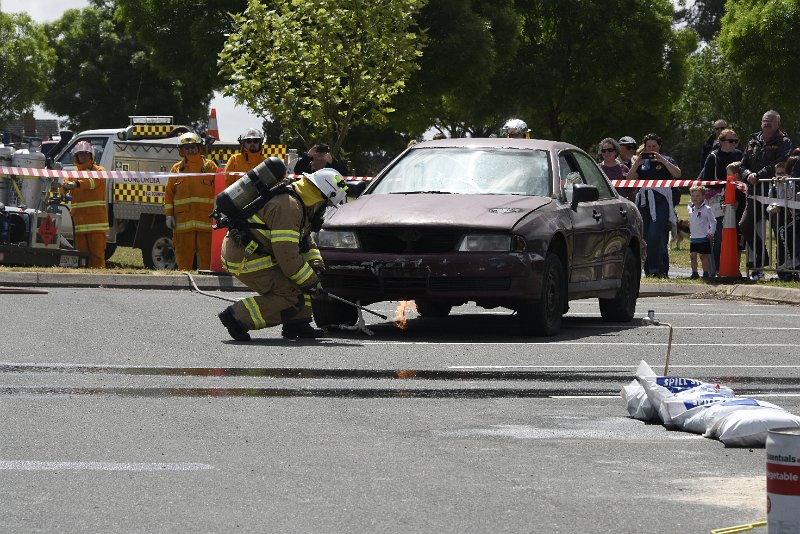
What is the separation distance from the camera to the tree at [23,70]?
99.3 meters

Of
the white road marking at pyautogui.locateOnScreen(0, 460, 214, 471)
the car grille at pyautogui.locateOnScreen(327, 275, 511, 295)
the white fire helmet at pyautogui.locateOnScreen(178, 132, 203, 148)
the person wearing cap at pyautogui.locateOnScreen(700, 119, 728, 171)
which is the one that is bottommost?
the white road marking at pyautogui.locateOnScreen(0, 460, 214, 471)

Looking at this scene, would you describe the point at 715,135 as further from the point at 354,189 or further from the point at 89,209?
the point at 354,189

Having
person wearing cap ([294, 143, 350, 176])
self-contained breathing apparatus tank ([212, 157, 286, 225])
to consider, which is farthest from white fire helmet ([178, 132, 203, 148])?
self-contained breathing apparatus tank ([212, 157, 286, 225])

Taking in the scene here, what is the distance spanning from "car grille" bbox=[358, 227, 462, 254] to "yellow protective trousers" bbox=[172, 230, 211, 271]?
24.5 ft

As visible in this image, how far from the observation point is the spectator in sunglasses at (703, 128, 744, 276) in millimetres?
19875

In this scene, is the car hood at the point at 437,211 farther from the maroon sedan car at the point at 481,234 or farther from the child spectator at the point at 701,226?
the child spectator at the point at 701,226

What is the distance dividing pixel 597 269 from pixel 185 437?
699cm

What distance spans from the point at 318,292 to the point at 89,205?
8.05 metres

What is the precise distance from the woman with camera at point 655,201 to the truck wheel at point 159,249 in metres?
6.27

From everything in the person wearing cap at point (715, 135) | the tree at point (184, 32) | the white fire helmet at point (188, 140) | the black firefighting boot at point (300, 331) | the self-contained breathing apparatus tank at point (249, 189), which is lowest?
the black firefighting boot at point (300, 331)

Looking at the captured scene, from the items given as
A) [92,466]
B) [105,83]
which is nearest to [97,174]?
[92,466]

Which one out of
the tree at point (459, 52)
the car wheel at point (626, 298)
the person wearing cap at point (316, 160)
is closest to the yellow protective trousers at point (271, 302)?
the car wheel at point (626, 298)

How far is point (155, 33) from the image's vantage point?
53.9 metres

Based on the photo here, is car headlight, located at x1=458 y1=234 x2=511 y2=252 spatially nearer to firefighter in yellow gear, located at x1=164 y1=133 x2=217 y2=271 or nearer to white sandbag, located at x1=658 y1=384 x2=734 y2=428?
white sandbag, located at x1=658 y1=384 x2=734 y2=428
